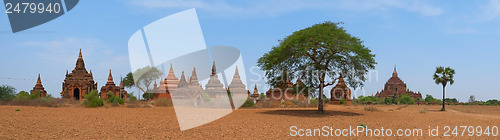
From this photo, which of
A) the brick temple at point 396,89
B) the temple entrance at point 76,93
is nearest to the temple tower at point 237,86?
the temple entrance at point 76,93

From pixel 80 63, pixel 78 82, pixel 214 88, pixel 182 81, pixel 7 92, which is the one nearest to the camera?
pixel 7 92

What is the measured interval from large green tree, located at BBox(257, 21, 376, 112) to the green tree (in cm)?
2581

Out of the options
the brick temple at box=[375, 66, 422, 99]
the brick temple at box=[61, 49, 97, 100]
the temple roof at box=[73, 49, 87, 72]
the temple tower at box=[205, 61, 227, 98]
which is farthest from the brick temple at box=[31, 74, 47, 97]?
the brick temple at box=[375, 66, 422, 99]

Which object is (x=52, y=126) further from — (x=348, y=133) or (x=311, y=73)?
(x=311, y=73)

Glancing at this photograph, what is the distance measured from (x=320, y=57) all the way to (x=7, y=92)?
3180 centimetres

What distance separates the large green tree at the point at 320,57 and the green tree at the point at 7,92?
25.8m

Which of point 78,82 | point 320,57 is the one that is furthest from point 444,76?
point 78,82

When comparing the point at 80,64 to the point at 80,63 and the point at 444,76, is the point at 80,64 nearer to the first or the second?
the point at 80,63

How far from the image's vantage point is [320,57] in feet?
74.0

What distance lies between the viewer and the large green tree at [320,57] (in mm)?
20891

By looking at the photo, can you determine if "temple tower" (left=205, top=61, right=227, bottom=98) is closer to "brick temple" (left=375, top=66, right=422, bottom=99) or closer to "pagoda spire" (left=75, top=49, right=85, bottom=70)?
"pagoda spire" (left=75, top=49, right=85, bottom=70)

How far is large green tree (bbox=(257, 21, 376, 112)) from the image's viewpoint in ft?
68.5

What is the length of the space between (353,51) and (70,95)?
39.4 meters

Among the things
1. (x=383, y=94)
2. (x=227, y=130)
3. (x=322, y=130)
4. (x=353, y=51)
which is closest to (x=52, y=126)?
(x=227, y=130)
